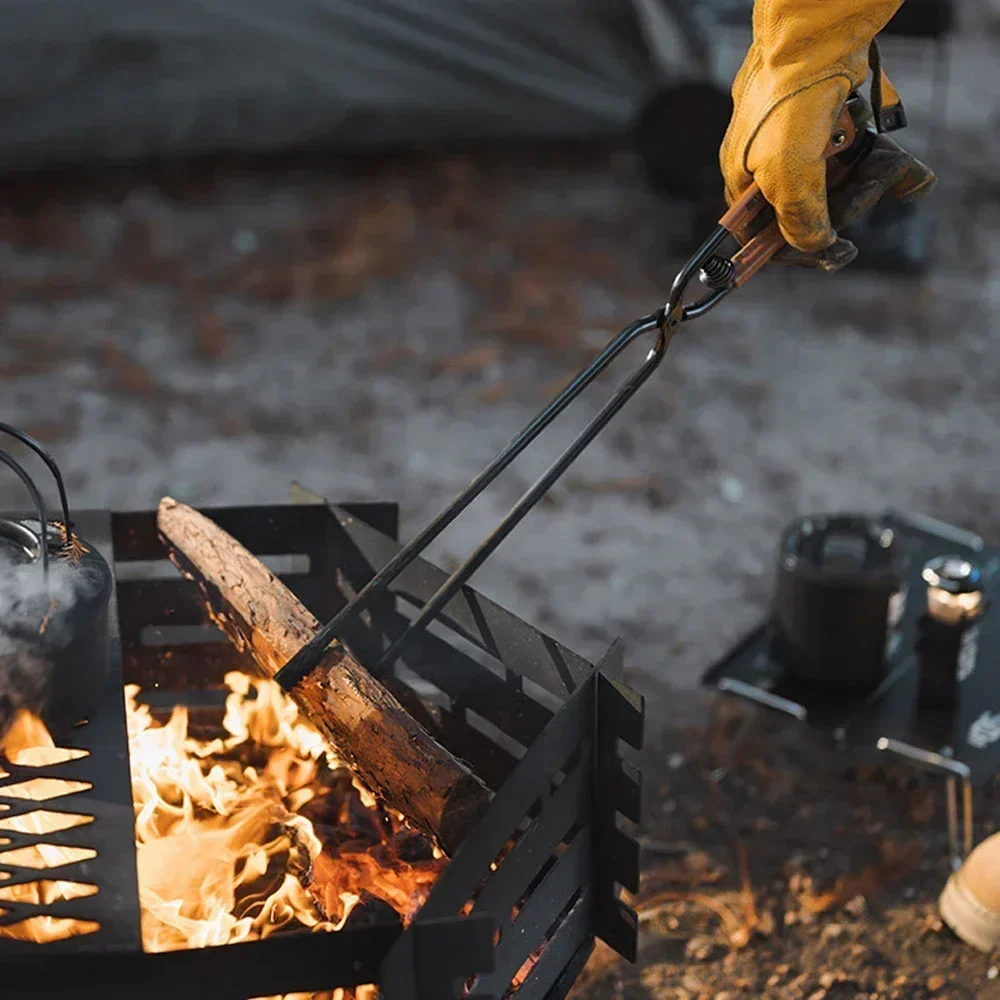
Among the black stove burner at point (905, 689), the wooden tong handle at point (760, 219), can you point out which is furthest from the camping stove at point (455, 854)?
the black stove burner at point (905, 689)

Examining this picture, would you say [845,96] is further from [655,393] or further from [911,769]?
[655,393]

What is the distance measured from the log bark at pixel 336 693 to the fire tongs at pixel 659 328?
0.29 ft

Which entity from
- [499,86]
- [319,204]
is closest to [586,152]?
[499,86]

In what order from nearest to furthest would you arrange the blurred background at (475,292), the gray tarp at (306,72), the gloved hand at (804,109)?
the gloved hand at (804,109), the blurred background at (475,292), the gray tarp at (306,72)

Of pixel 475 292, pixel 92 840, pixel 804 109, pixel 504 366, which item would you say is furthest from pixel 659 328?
pixel 475 292

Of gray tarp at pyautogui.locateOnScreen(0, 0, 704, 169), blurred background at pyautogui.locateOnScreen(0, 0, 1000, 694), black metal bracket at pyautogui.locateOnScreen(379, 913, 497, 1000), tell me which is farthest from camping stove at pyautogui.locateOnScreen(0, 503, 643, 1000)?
gray tarp at pyautogui.locateOnScreen(0, 0, 704, 169)

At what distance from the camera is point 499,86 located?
16.9 ft

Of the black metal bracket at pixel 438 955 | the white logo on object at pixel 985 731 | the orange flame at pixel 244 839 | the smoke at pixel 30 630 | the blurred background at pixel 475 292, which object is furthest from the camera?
the blurred background at pixel 475 292

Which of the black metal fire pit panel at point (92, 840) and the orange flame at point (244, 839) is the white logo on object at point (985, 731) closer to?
the orange flame at point (244, 839)

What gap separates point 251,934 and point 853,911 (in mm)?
1125

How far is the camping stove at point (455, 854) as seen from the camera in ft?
5.04

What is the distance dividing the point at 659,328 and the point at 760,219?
0.19 meters

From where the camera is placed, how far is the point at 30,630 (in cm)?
161

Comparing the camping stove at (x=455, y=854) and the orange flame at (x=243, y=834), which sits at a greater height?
the camping stove at (x=455, y=854)
